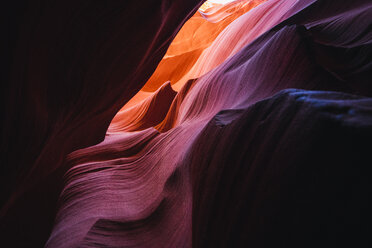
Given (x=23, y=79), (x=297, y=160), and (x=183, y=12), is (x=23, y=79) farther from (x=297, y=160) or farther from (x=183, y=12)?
(x=183, y=12)

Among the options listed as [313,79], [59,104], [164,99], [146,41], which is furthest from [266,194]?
[164,99]

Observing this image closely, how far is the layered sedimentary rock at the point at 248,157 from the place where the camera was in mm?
711

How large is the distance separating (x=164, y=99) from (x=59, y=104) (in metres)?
2.66

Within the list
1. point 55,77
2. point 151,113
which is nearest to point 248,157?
point 55,77

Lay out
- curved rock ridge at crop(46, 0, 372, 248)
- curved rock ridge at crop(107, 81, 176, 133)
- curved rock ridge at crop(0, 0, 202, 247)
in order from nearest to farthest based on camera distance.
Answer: curved rock ridge at crop(46, 0, 372, 248) → curved rock ridge at crop(0, 0, 202, 247) → curved rock ridge at crop(107, 81, 176, 133)

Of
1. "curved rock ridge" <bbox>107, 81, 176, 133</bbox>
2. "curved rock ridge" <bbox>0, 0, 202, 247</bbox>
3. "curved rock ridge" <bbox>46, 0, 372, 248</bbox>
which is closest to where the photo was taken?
"curved rock ridge" <bbox>46, 0, 372, 248</bbox>

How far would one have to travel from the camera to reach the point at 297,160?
2.63 ft

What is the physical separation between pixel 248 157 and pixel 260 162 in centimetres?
7

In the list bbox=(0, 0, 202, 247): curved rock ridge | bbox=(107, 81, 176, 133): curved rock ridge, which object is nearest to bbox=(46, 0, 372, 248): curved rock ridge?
bbox=(0, 0, 202, 247): curved rock ridge

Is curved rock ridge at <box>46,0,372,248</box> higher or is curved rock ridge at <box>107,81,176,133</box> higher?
curved rock ridge at <box>46,0,372,248</box>

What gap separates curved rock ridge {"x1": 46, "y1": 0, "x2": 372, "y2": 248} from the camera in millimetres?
702

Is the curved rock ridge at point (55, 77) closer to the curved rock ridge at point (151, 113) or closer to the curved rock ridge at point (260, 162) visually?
the curved rock ridge at point (260, 162)

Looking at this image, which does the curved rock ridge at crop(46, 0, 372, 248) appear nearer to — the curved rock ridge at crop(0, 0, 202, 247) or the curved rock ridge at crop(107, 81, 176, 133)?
the curved rock ridge at crop(0, 0, 202, 247)

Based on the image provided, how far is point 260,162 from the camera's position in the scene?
3.06 ft
